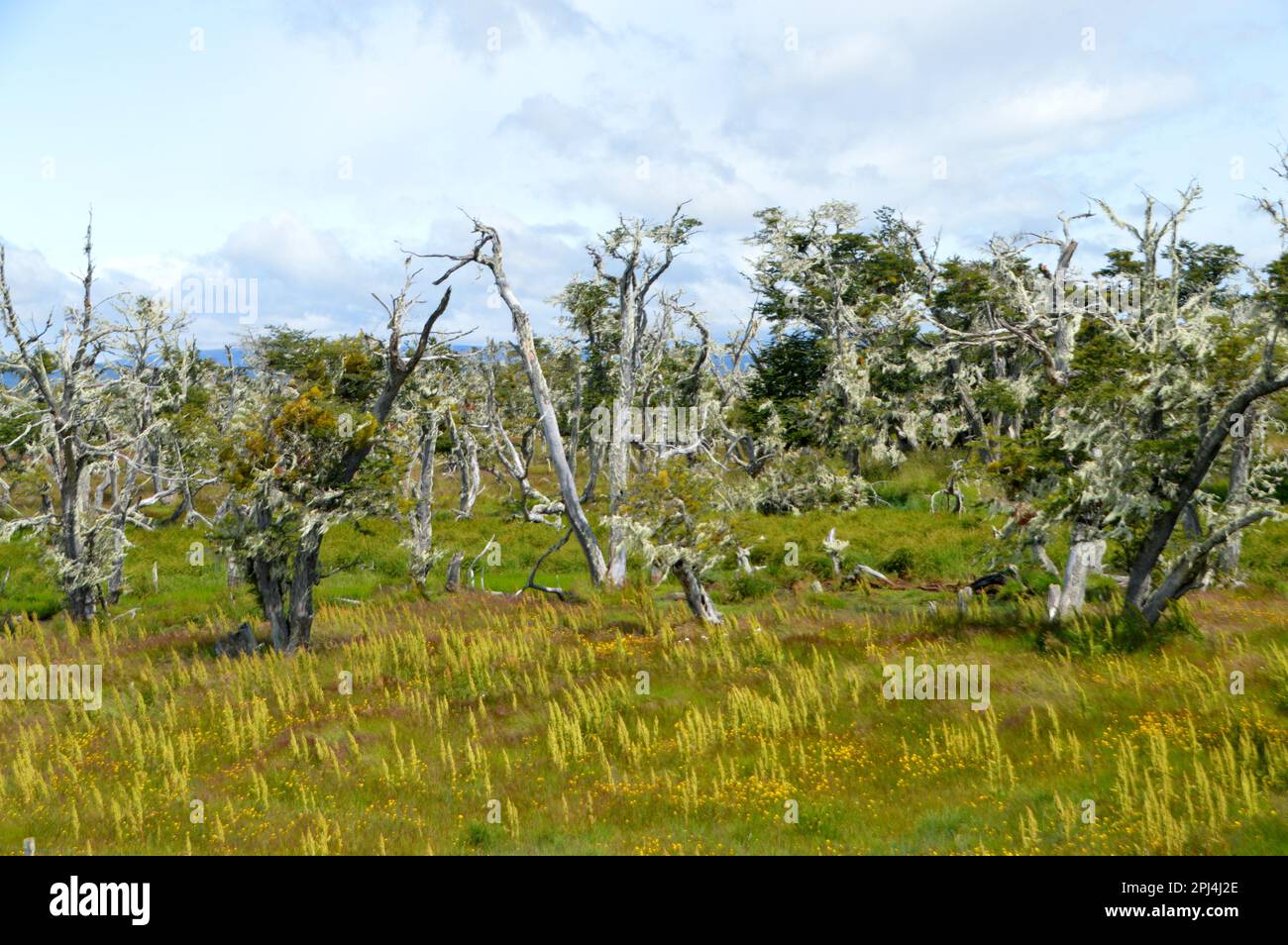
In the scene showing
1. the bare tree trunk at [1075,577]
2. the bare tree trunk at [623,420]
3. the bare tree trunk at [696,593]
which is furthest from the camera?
the bare tree trunk at [623,420]

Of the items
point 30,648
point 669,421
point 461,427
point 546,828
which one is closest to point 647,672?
point 546,828

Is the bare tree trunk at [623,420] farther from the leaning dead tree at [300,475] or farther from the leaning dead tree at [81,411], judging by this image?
the leaning dead tree at [81,411]

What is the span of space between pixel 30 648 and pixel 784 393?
32139 millimetres

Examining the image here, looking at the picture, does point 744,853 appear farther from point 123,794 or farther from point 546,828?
point 123,794

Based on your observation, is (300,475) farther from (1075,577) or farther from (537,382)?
(1075,577)

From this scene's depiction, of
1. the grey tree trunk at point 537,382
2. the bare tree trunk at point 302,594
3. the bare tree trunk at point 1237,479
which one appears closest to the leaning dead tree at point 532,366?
the grey tree trunk at point 537,382

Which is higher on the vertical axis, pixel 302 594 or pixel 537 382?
pixel 537 382

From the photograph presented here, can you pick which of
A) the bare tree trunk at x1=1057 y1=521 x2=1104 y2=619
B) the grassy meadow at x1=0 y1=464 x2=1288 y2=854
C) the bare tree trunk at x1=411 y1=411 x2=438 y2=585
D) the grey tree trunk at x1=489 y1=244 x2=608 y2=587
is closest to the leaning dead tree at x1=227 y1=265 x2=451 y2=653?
the grassy meadow at x1=0 y1=464 x2=1288 y2=854

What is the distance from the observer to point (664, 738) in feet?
38.8

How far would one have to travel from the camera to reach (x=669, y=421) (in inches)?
1382

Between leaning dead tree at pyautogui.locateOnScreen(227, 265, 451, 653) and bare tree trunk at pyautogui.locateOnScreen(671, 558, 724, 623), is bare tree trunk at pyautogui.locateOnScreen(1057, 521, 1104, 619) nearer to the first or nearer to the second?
bare tree trunk at pyautogui.locateOnScreen(671, 558, 724, 623)

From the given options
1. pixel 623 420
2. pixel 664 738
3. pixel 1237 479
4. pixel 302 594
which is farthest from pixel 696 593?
pixel 1237 479

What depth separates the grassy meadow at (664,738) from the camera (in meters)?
8.83

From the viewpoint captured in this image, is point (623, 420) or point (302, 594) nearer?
point (302, 594)
